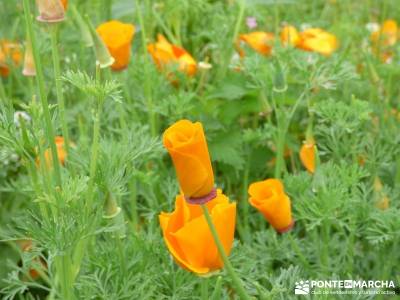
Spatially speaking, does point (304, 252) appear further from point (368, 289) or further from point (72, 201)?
point (72, 201)

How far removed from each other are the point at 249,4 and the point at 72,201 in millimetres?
1008

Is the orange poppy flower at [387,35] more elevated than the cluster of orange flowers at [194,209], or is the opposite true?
the cluster of orange flowers at [194,209]

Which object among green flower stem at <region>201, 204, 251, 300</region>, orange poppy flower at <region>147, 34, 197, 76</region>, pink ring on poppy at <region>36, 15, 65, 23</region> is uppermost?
pink ring on poppy at <region>36, 15, 65, 23</region>

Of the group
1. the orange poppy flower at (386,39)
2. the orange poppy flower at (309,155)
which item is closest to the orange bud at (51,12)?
the orange poppy flower at (309,155)

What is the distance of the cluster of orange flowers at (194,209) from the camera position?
2.47 feet

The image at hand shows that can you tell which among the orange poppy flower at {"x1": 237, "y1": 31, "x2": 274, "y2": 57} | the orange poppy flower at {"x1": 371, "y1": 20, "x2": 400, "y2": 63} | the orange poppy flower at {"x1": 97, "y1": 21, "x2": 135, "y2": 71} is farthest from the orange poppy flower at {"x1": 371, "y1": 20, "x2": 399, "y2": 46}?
the orange poppy flower at {"x1": 97, "y1": 21, "x2": 135, "y2": 71}

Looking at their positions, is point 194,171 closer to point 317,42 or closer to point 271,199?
point 271,199

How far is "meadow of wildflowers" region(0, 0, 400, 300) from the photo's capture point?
0.86 meters

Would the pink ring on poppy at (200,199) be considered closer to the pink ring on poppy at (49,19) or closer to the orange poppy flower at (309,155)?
the pink ring on poppy at (49,19)

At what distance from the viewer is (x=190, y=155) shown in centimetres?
76

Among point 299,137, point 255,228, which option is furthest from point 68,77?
point 299,137

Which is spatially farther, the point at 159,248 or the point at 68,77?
the point at 159,248

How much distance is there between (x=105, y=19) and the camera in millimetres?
1771

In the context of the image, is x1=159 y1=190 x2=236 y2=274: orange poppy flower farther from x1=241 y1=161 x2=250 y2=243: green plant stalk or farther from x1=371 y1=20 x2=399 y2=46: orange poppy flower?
x1=371 y1=20 x2=399 y2=46: orange poppy flower
